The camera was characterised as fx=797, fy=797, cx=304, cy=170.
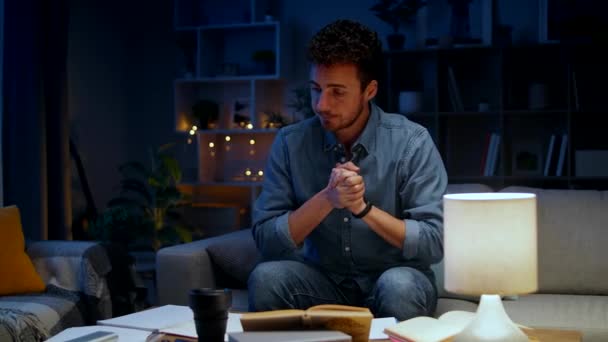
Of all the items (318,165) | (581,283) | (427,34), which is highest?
(427,34)

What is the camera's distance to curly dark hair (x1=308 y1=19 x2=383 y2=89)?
6.64 ft

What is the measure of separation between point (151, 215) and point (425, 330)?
359 centimetres

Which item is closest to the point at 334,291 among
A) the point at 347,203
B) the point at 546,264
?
the point at 347,203

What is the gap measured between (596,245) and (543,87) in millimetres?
2382

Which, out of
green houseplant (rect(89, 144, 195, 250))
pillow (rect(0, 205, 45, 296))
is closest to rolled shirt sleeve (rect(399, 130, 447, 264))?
pillow (rect(0, 205, 45, 296))

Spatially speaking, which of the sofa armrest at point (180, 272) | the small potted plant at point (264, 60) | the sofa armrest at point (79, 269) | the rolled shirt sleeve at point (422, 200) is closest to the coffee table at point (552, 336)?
the rolled shirt sleeve at point (422, 200)

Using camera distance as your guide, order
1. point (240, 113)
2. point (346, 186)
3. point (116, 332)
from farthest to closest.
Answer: point (240, 113)
point (346, 186)
point (116, 332)

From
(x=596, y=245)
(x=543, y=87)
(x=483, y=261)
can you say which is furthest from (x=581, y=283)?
(x=543, y=87)

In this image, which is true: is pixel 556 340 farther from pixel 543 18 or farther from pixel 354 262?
pixel 543 18

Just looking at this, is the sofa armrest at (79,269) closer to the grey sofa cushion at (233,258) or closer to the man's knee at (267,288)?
the grey sofa cushion at (233,258)

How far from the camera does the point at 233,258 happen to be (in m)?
2.59

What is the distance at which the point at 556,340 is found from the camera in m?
1.49

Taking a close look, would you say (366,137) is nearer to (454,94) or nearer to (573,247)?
(573,247)

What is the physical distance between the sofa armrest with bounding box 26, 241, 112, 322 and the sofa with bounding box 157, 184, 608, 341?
0.40 m
